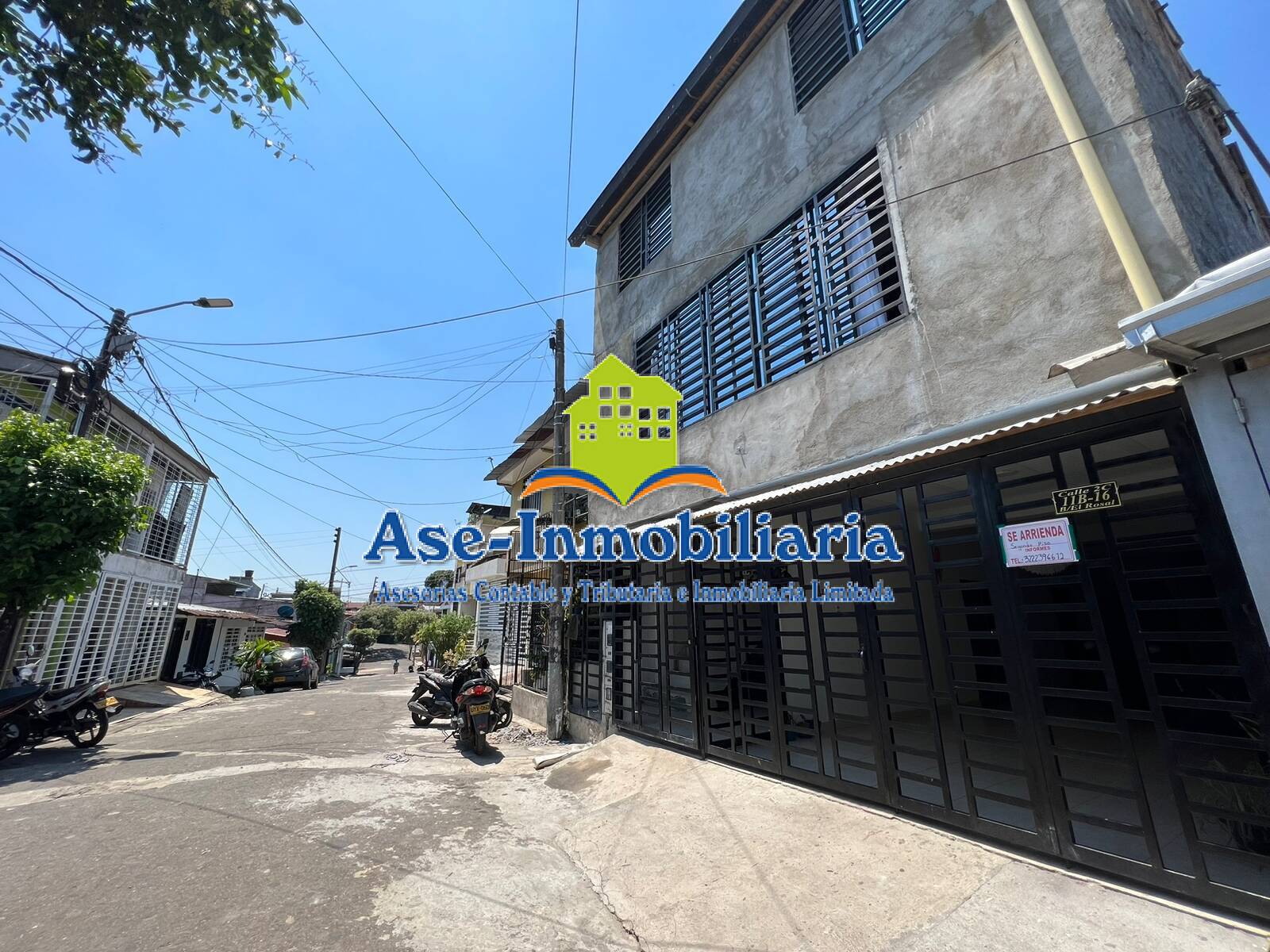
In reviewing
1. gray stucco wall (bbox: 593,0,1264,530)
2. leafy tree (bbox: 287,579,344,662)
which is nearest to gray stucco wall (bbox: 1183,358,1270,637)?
gray stucco wall (bbox: 593,0,1264,530)

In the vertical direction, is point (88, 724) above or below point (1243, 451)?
below

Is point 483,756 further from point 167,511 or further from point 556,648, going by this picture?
point 167,511

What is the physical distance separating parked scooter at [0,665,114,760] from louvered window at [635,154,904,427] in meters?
9.61

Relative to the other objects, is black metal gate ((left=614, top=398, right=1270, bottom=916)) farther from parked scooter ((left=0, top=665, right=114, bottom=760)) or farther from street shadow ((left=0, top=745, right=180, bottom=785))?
parked scooter ((left=0, top=665, right=114, bottom=760))

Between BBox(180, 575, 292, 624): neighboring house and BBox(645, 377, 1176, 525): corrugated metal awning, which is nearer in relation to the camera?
BBox(645, 377, 1176, 525): corrugated metal awning

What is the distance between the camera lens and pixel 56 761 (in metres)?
6.82

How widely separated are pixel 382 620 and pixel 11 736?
49.2 meters

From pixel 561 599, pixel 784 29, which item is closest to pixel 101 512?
pixel 561 599

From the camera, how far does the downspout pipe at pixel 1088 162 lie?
3365mm

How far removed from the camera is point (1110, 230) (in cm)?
351

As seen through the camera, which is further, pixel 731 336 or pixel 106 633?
pixel 106 633

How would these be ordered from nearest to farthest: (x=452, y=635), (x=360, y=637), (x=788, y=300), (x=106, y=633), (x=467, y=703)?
1. (x=788, y=300)
2. (x=467, y=703)
3. (x=106, y=633)
4. (x=452, y=635)
5. (x=360, y=637)

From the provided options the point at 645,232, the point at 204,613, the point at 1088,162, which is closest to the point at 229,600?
the point at 204,613

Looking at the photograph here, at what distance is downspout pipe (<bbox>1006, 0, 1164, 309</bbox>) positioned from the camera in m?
3.37
